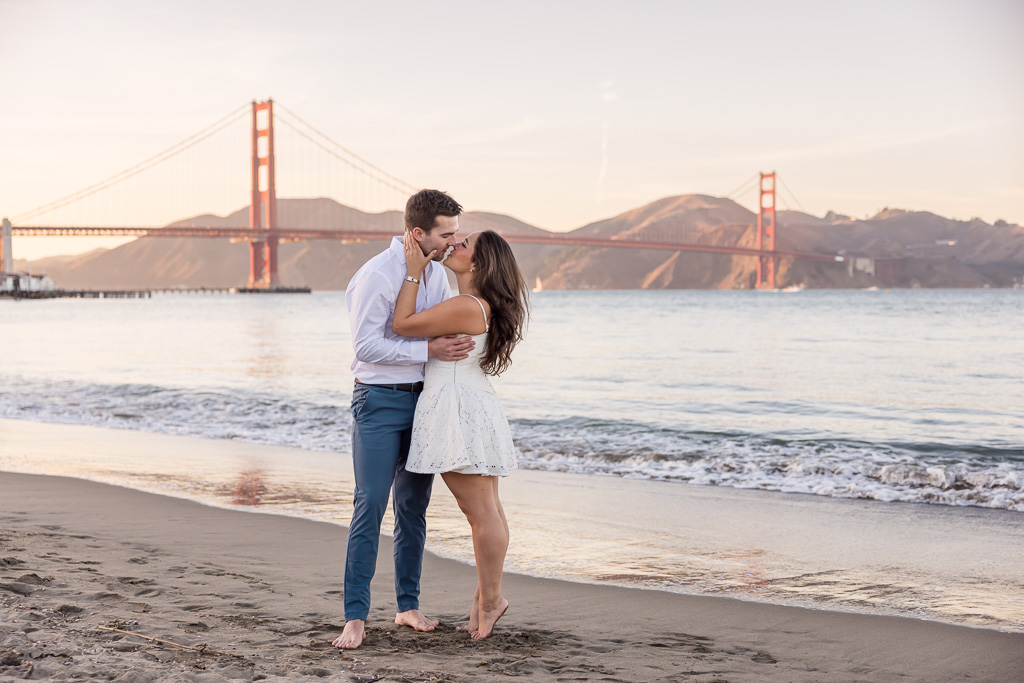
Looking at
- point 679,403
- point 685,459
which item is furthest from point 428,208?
point 679,403

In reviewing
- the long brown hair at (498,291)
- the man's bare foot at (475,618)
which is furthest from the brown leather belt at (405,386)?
the man's bare foot at (475,618)

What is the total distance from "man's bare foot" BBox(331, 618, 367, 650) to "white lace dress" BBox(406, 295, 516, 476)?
455 mm

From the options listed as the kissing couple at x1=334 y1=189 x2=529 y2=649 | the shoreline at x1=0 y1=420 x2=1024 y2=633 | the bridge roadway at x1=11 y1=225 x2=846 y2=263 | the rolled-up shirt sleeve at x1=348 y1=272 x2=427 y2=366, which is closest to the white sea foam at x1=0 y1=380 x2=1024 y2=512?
the shoreline at x1=0 y1=420 x2=1024 y2=633

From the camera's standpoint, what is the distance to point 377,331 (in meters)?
2.55

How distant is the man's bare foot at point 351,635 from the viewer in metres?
2.47

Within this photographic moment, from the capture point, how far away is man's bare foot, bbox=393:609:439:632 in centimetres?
271

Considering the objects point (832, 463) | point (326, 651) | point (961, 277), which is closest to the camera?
point (326, 651)

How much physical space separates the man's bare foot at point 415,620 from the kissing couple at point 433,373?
0.14 meters

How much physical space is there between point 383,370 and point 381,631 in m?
0.79

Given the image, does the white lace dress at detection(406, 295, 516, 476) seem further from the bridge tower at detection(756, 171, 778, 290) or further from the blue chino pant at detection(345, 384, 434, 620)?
the bridge tower at detection(756, 171, 778, 290)

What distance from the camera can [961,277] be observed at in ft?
273

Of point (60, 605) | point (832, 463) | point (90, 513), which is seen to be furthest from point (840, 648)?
point (832, 463)

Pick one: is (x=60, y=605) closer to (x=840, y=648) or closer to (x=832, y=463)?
(x=840, y=648)

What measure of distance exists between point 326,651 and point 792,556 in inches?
82.5
